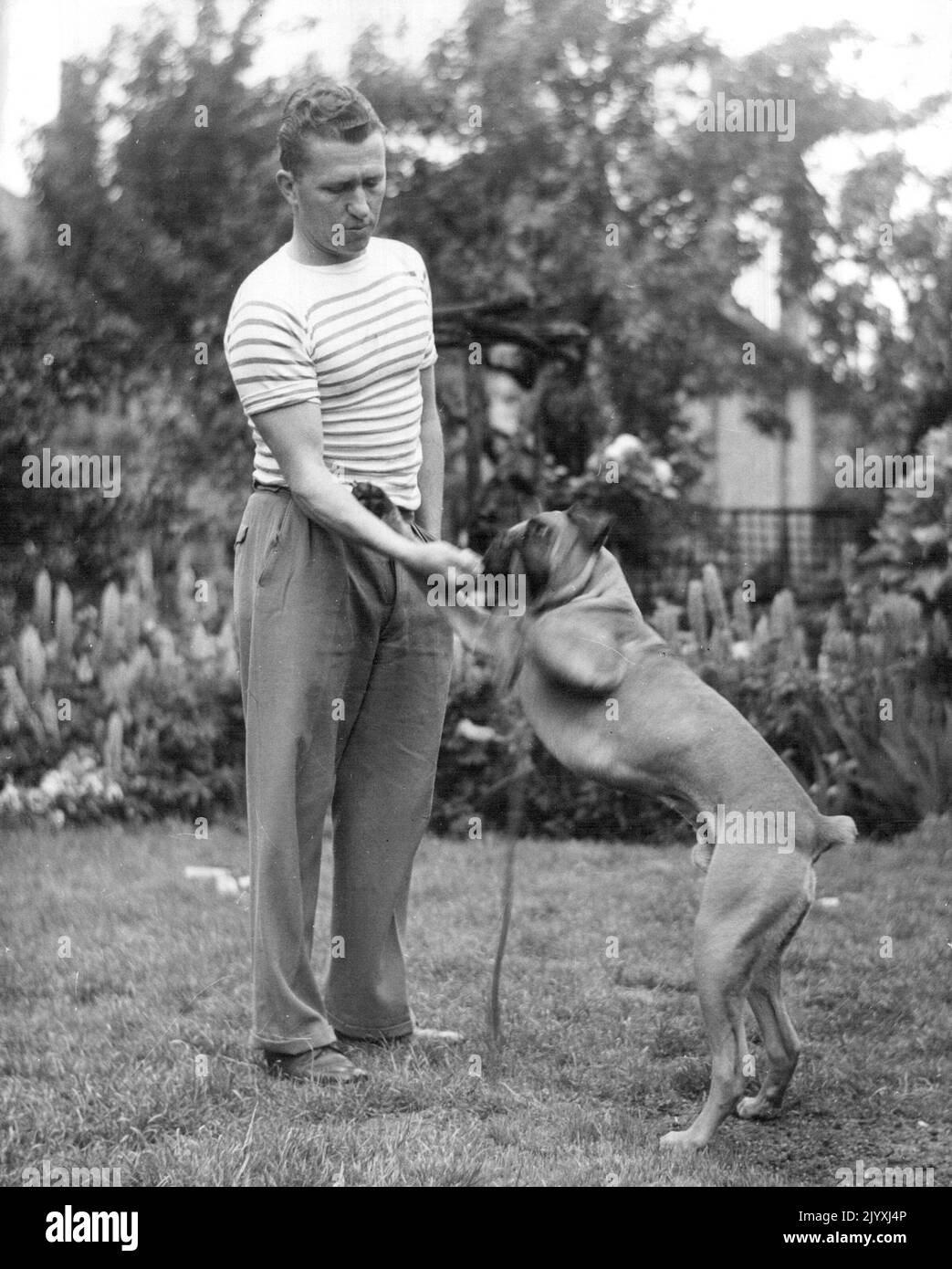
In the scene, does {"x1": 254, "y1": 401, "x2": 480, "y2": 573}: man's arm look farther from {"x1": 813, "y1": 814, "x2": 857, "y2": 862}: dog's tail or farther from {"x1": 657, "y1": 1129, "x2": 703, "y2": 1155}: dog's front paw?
{"x1": 657, "y1": 1129, "x2": 703, "y2": 1155}: dog's front paw

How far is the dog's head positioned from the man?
7.0 inches

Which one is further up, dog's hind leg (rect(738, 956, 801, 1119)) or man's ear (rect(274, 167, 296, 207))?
man's ear (rect(274, 167, 296, 207))

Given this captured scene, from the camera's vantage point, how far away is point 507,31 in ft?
29.9

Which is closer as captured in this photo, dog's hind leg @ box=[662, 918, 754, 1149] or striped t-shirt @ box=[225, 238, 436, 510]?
dog's hind leg @ box=[662, 918, 754, 1149]

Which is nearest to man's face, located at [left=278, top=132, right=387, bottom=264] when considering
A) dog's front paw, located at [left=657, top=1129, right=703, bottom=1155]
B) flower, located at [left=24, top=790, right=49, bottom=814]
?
dog's front paw, located at [left=657, top=1129, right=703, bottom=1155]

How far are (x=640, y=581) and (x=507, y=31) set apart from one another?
3568 mm

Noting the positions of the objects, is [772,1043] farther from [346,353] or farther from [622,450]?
[622,450]

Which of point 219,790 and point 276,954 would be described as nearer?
point 276,954

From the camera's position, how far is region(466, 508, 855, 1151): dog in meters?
3.56

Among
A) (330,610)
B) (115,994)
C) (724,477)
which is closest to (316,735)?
(330,610)

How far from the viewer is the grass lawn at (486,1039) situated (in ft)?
11.4

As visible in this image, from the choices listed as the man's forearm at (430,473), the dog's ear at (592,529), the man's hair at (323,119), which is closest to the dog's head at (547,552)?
the dog's ear at (592,529)

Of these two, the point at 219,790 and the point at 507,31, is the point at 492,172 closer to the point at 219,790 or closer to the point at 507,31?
the point at 507,31

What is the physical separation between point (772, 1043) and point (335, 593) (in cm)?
170
